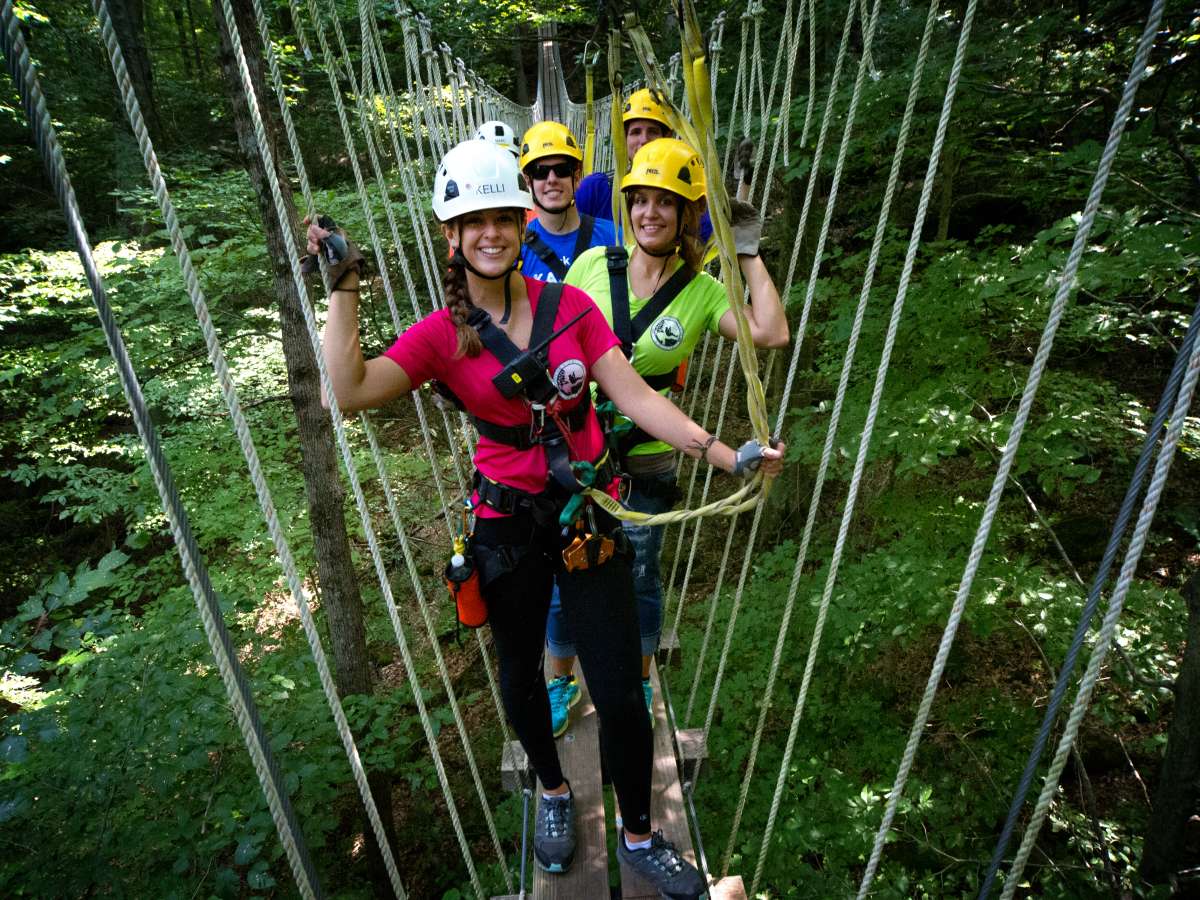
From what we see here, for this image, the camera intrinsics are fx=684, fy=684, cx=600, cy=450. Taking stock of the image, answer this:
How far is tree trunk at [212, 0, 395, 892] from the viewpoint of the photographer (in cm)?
257

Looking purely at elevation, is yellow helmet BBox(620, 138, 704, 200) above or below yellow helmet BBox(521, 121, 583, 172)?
below

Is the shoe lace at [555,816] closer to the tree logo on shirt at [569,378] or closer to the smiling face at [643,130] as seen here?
the tree logo on shirt at [569,378]

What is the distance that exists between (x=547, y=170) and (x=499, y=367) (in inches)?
42.1

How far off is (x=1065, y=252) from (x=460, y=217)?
157cm

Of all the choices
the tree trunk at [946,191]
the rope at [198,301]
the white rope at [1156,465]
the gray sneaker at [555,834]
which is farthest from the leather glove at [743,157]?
the tree trunk at [946,191]

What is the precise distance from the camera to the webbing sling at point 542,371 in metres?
1.18

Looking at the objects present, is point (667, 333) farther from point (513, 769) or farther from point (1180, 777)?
point (1180, 777)

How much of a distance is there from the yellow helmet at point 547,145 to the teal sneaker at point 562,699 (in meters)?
1.47

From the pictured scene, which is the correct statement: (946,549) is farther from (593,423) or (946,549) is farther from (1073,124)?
(593,423)

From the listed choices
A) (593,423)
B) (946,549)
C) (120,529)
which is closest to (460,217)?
(593,423)

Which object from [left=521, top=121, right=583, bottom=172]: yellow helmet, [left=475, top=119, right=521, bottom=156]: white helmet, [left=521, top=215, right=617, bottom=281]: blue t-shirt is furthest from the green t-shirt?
Result: [left=475, top=119, right=521, bottom=156]: white helmet

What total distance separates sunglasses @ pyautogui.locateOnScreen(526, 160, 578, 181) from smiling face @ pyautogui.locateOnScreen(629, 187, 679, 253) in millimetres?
603

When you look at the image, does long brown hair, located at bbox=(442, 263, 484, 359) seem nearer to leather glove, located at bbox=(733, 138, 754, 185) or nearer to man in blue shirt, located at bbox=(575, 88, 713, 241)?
leather glove, located at bbox=(733, 138, 754, 185)

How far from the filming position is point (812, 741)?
294cm
